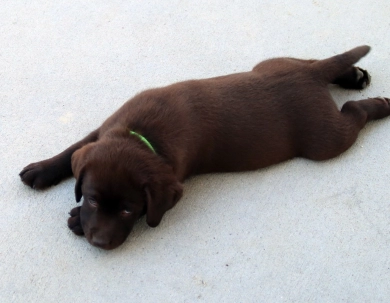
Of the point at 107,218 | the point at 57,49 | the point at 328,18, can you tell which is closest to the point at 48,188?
the point at 107,218

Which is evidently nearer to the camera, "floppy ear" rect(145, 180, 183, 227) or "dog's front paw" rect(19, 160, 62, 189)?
"floppy ear" rect(145, 180, 183, 227)

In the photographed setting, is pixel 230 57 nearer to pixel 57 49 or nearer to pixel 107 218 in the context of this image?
pixel 57 49

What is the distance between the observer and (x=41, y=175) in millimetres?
2070

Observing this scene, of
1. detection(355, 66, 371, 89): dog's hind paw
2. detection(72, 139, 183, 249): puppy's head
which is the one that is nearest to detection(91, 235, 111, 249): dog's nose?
detection(72, 139, 183, 249): puppy's head

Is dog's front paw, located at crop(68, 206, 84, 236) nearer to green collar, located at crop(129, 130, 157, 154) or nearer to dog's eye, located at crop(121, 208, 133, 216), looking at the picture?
dog's eye, located at crop(121, 208, 133, 216)

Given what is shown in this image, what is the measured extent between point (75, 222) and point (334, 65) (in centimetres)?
137

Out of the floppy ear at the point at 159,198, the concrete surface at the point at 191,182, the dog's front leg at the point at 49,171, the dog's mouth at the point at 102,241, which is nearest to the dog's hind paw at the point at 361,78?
the concrete surface at the point at 191,182

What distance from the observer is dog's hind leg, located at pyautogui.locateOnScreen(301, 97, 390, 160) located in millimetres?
2180

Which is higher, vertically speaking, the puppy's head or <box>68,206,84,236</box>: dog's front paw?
the puppy's head

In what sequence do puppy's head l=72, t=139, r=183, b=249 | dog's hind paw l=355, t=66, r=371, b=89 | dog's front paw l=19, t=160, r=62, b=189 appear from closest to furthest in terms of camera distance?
puppy's head l=72, t=139, r=183, b=249 → dog's front paw l=19, t=160, r=62, b=189 → dog's hind paw l=355, t=66, r=371, b=89

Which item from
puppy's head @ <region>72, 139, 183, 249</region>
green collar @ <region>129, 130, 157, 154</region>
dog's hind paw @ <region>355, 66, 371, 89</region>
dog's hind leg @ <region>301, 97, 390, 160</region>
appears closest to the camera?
puppy's head @ <region>72, 139, 183, 249</region>

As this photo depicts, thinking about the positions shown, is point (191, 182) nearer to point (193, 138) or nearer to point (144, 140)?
point (193, 138)

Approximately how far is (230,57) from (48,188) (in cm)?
129

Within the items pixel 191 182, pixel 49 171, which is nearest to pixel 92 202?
pixel 49 171
